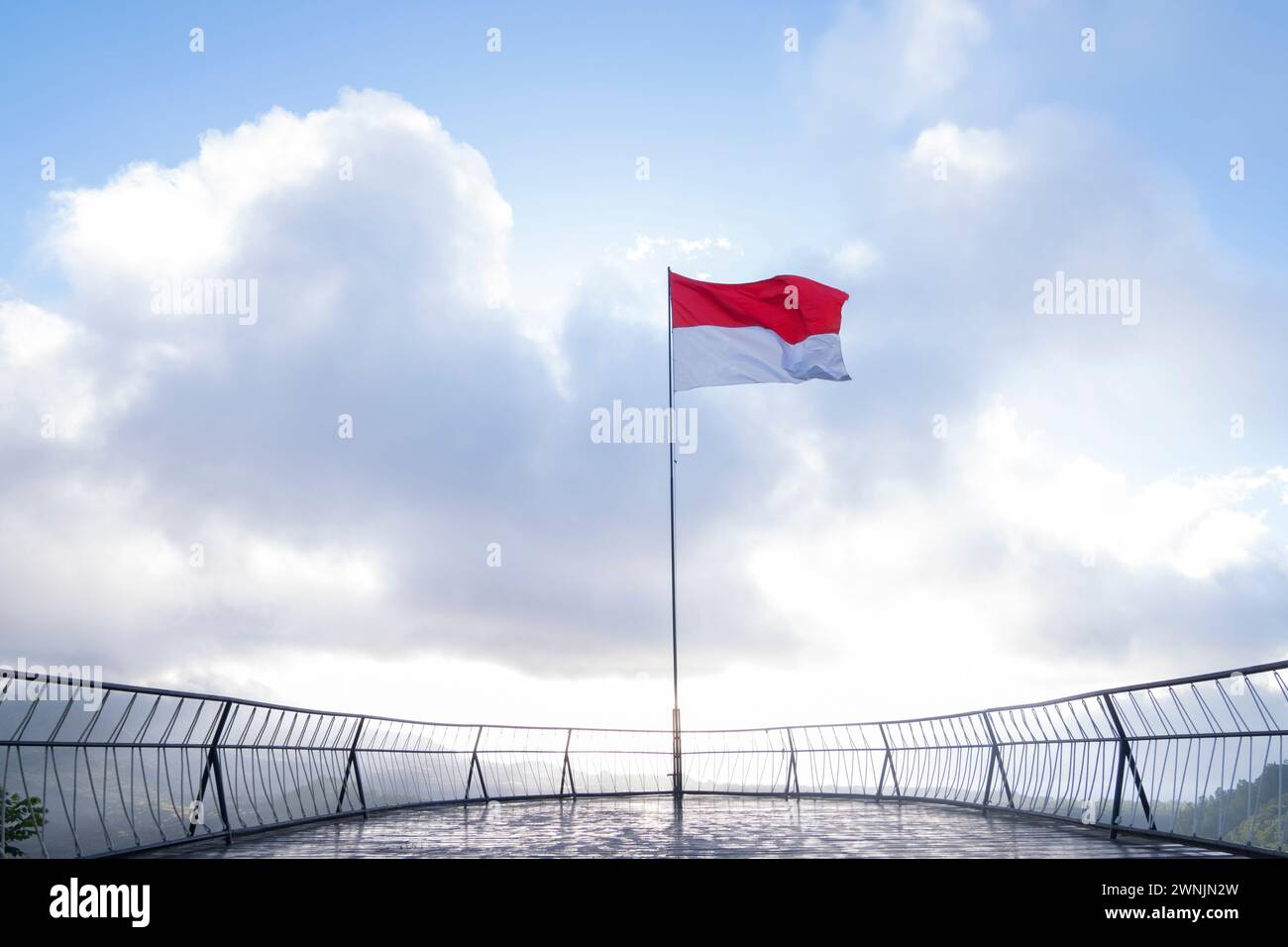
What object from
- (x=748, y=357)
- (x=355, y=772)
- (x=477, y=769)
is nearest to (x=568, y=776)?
(x=477, y=769)

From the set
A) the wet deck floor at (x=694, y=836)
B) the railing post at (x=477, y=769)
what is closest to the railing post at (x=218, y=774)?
the wet deck floor at (x=694, y=836)

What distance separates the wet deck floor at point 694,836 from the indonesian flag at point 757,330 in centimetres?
1052

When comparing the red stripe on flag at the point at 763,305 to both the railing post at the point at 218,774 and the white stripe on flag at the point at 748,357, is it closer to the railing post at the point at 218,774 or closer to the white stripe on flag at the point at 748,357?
the white stripe on flag at the point at 748,357

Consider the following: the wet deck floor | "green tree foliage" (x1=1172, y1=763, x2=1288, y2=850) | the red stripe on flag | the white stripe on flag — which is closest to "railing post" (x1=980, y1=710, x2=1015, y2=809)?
the wet deck floor

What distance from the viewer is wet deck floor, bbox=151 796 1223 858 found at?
10.2 m

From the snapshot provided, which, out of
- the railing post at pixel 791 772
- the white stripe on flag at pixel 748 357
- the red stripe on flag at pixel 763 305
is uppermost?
the red stripe on flag at pixel 763 305

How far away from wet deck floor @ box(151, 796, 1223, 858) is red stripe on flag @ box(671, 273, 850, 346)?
11550 millimetres

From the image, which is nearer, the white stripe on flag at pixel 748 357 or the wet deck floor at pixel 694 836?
the wet deck floor at pixel 694 836

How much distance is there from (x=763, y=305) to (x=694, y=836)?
14.6 m

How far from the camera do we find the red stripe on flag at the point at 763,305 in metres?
23.4
